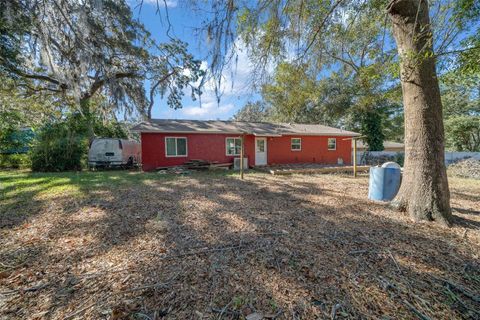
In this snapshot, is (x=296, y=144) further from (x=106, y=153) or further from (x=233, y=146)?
(x=106, y=153)

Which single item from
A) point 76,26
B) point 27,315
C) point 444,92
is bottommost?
point 27,315

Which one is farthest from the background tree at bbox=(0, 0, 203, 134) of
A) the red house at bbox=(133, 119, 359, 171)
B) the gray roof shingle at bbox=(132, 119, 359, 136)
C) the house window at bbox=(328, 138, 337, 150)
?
the house window at bbox=(328, 138, 337, 150)

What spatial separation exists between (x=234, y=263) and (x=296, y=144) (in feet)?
42.5

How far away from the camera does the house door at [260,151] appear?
13591mm

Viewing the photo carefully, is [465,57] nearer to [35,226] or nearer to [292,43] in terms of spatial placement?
[292,43]

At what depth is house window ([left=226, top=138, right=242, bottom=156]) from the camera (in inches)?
516

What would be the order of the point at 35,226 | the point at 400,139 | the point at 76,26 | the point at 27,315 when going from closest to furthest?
the point at 27,315 < the point at 35,226 < the point at 76,26 < the point at 400,139

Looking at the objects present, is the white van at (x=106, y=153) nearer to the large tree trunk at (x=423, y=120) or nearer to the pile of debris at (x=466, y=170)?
the large tree trunk at (x=423, y=120)

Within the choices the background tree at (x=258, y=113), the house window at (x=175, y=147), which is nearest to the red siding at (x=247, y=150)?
the house window at (x=175, y=147)

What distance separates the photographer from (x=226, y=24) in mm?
3164

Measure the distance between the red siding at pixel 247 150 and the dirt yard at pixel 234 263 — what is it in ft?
22.6

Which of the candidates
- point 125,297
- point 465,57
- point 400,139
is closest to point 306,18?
point 465,57


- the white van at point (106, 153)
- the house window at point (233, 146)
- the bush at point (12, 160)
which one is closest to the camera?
the white van at point (106, 153)

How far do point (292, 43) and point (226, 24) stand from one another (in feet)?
7.22
